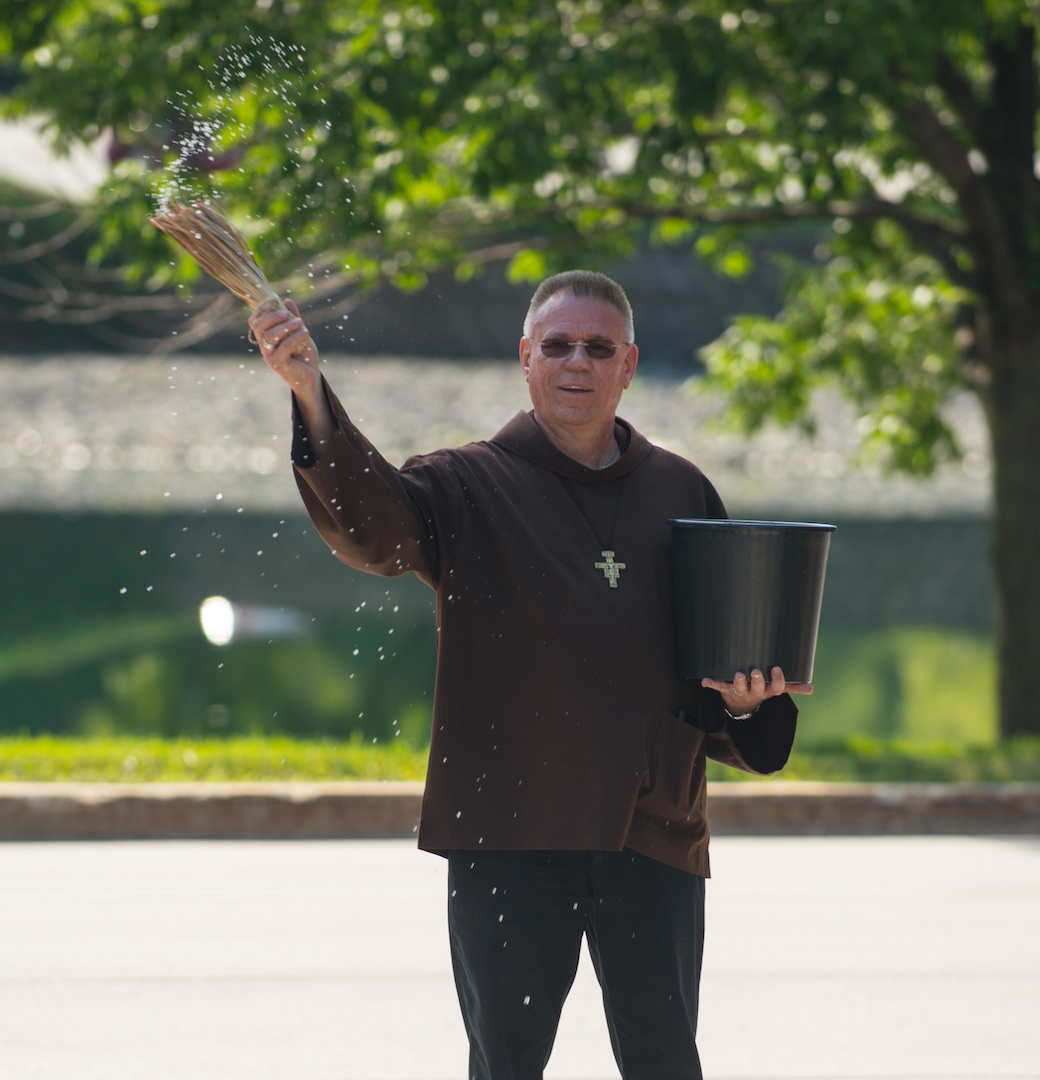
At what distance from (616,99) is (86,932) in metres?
5.23

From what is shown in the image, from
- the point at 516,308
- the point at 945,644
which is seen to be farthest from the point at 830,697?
the point at 516,308

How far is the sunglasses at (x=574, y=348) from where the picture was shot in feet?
8.44

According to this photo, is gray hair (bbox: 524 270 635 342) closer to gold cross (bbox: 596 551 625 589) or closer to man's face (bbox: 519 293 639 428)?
man's face (bbox: 519 293 639 428)

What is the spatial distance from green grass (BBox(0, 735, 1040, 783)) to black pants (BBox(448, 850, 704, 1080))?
470 cm

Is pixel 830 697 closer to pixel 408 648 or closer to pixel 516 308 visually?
pixel 408 648

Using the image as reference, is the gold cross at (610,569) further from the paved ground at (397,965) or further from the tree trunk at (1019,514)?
the tree trunk at (1019,514)

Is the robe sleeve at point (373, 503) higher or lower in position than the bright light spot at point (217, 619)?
higher

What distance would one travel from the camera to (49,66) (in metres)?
8.14

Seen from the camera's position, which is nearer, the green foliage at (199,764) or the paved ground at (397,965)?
the paved ground at (397,965)

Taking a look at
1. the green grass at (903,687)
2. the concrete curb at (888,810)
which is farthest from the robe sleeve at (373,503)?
the green grass at (903,687)

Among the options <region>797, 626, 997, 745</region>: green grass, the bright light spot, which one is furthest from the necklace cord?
the bright light spot

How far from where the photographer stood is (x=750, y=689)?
8.44 feet

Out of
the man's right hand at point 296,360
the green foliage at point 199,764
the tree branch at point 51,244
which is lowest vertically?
the green foliage at point 199,764

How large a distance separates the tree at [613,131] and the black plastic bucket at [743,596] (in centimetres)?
431
